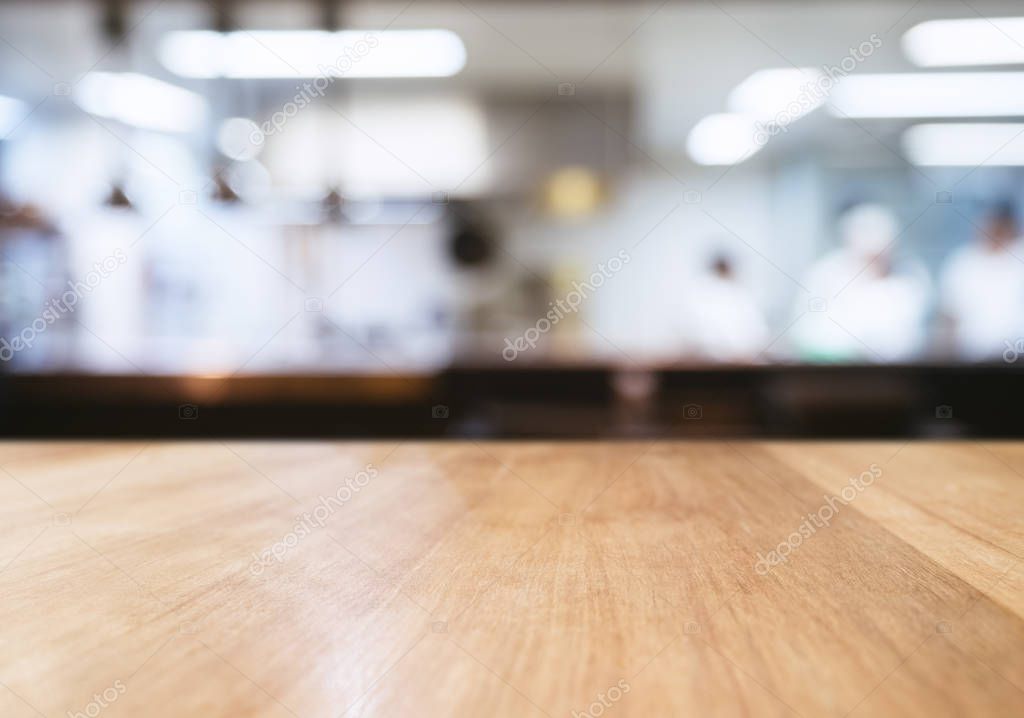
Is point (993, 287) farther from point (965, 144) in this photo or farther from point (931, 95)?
point (965, 144)

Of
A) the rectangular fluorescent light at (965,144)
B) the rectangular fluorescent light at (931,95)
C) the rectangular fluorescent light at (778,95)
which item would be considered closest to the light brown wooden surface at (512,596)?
the rectangular fluorescent light at (778,95)

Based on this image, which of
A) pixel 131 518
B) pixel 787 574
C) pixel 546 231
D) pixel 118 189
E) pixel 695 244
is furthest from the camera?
pixel 695 244

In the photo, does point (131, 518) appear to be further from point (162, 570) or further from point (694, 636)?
→ point (694, 636)

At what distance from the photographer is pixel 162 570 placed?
2.19 ft

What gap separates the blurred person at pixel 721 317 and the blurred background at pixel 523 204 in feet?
0.10

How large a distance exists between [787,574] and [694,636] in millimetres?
164

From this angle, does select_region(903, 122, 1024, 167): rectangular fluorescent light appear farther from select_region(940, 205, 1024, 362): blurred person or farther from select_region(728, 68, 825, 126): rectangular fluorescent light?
select_region(940, 205, 1024, 362): blurred person

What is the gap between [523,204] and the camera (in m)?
7.62

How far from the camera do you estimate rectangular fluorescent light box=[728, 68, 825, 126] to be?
6.48 meters

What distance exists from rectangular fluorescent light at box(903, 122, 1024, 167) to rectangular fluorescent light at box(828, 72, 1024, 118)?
379mm

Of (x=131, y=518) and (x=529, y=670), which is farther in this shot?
(x=131, y=518)

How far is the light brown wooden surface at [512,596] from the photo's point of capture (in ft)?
1.46

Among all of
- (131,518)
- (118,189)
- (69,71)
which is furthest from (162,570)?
(69,71)

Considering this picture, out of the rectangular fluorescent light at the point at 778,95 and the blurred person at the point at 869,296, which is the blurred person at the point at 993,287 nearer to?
the blurred person at the point at 869,296
